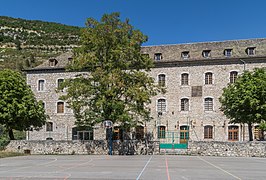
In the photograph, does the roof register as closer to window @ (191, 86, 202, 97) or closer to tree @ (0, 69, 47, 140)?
window @ (191, 86, 202, 97)

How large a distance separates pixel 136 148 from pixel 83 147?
4373 mm

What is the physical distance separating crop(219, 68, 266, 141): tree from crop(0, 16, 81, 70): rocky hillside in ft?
179

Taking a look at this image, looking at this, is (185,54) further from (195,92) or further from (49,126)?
(49,126)

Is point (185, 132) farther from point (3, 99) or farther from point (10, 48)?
point (10, 48)

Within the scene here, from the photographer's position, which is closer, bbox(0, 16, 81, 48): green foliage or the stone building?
the stone building

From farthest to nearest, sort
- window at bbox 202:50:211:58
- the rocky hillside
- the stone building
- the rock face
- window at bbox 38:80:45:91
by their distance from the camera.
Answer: the rocky hillside → window at bbox 38:80:45:91 → window at bbox 202:50:211:58 → the stone building → the rock face

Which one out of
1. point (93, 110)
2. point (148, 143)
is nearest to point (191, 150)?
point (148, 143)

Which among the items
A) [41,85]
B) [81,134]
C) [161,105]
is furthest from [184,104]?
[41,85]

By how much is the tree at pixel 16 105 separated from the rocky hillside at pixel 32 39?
144 ft

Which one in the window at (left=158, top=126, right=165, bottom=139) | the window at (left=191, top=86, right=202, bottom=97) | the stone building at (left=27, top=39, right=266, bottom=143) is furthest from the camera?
the window at (left=158, top=126, right=165, bottom=139)

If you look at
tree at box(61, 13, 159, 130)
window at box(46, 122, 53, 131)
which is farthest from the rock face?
window at box(46, 122, 53, 131)

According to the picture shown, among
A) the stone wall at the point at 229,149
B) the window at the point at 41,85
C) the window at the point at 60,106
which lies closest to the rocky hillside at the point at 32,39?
the window at the point at 41,85

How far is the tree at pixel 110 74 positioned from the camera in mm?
25250

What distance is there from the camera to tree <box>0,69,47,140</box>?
94.8 feet
